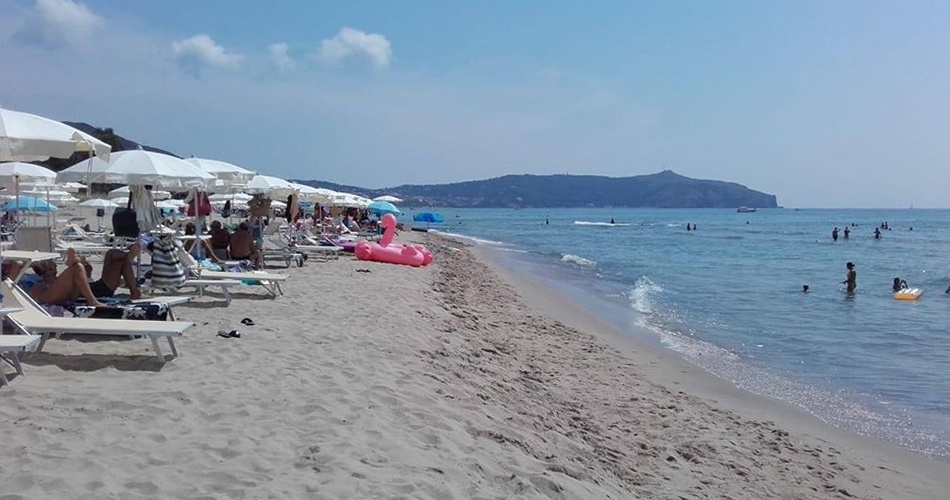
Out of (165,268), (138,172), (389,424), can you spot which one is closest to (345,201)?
(165,268)

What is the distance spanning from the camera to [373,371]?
254 inches

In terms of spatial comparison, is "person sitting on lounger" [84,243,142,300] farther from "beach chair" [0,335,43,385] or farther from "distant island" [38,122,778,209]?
"distant island" [38,122,778,209]

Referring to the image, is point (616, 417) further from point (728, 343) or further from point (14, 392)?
point (728, 343)

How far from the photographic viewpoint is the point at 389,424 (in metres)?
5.06

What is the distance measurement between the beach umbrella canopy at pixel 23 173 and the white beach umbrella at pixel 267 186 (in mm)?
3392

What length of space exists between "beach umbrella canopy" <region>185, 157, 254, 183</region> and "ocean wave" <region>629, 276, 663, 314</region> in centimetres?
800

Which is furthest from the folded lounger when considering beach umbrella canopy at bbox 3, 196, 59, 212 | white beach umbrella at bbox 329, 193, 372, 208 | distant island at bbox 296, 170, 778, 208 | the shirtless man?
distant island at bbox 296, 170, 778, 208

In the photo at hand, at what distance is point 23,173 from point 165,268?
6.72m

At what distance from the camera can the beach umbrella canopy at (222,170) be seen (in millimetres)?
11889

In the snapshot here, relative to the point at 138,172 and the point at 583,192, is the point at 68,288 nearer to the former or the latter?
the point at 138,172

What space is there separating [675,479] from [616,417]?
1521 millimetres

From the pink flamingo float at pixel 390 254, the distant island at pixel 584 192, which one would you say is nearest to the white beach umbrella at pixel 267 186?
the pink flamingo float at pixel 390 254

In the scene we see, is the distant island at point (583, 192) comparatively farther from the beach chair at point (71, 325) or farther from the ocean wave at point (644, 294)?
the beach chair at point (71, 325)

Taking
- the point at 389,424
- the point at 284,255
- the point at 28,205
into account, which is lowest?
the point at 389,424
